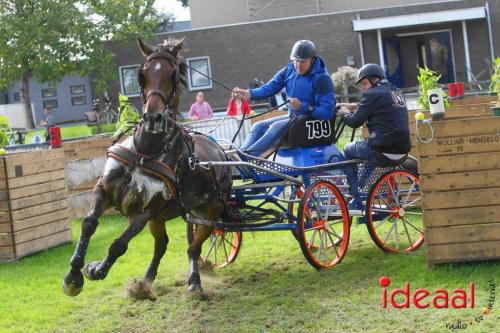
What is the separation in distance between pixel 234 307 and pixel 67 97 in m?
36.1

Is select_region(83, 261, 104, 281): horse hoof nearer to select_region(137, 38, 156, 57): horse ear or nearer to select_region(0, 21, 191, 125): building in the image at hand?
select_region(137, 38, 156, 57): horse ear

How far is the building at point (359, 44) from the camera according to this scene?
1347 inches

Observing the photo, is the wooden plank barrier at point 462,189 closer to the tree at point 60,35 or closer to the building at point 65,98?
the tree at point 60,35

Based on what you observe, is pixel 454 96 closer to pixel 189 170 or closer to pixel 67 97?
pixel 189 170

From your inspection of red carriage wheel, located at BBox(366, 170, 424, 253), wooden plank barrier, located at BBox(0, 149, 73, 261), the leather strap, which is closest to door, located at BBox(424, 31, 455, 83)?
wooden plank barrier, located at BBox(0, 149, 73, 261)

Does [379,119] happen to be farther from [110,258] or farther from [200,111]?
[200,111]

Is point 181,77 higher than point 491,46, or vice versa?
point 491,46

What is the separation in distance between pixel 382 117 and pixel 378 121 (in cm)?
6

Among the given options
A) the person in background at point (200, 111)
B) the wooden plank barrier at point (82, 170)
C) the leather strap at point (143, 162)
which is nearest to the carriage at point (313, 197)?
the leather strap at point (143, 162)

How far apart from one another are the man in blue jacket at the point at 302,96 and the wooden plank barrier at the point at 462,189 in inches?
53.8

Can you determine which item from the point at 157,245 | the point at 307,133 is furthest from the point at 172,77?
the point at 307,133

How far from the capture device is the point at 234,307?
7.25 metres

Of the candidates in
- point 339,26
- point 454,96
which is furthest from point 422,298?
point 339,26

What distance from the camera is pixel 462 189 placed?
7629mm
